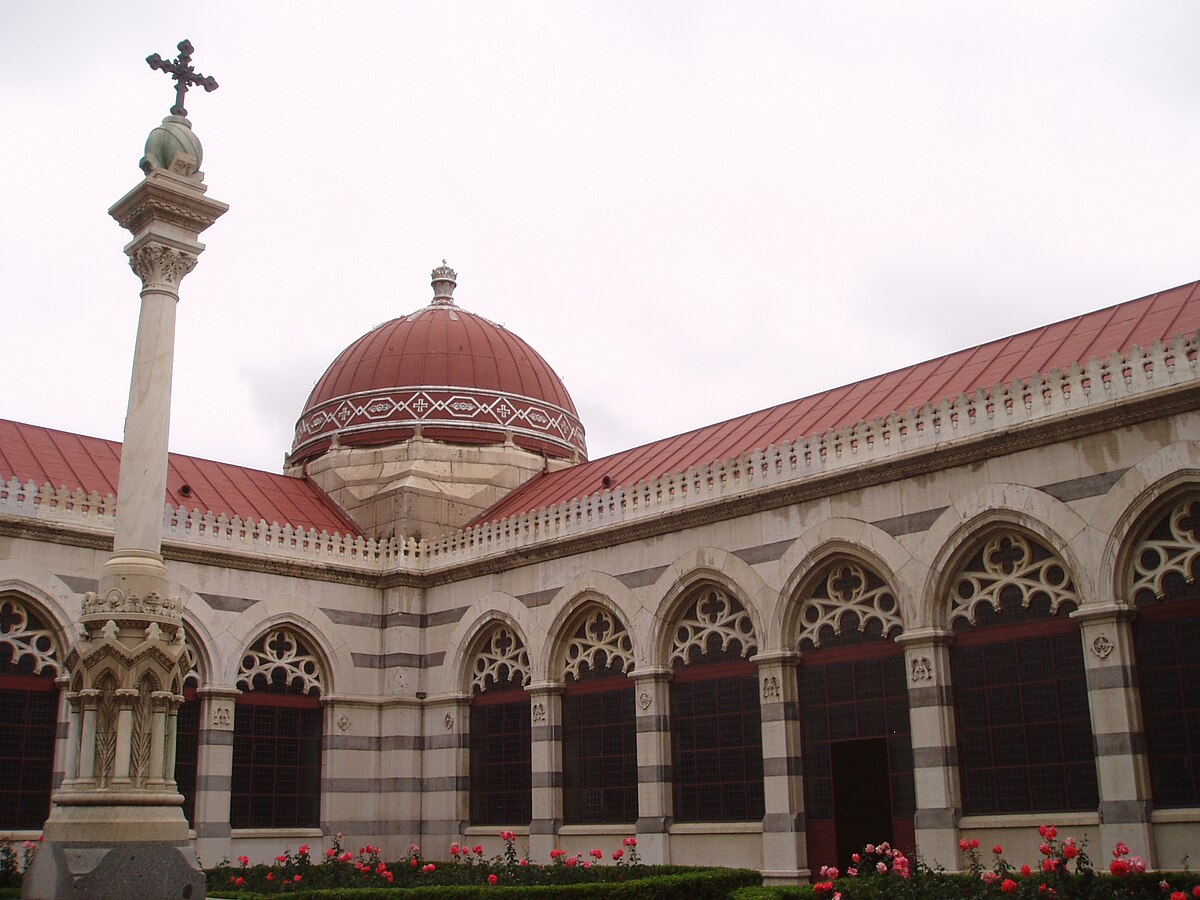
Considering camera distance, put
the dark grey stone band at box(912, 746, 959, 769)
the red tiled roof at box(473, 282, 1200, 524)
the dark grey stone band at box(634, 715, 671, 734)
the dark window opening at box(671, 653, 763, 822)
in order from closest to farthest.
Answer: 1. the dark grey stone band at box(912, 746, 959, 769)
2. the red tiled roof at box(473, 282, 1200, 524)
3. the dark window opening at box(671, 653, 763, 822)
4. the dark grey stone band at box(634, 715, 671, 734)

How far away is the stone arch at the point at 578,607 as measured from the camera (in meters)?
26.8

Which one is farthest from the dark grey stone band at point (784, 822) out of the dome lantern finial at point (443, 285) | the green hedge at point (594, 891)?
the dome lantern finial at point (443, 285)

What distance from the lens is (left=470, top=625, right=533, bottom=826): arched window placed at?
2853cm

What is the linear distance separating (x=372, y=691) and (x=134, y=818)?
14.8 meters

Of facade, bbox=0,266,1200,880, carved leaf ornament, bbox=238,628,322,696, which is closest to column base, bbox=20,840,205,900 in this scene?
facade, bbox=0,266,1200,880

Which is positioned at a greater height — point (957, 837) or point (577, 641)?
point (577, 641)

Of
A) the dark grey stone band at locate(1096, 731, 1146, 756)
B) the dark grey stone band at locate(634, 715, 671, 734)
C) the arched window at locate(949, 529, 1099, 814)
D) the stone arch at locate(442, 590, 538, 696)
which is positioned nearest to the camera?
the dark grey stone band at locate(1096, 731, 1146, 756)

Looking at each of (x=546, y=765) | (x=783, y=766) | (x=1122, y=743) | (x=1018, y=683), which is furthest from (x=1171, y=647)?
(x=546, y=765)

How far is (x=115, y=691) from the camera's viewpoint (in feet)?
52.2

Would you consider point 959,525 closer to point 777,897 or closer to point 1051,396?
point 1051,396

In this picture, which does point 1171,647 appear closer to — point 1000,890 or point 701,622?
point 1000,890

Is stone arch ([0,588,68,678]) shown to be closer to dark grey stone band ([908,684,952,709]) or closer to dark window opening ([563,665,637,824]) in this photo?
dark window opening ([563,665,637,824])

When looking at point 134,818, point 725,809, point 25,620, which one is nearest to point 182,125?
point 134,818

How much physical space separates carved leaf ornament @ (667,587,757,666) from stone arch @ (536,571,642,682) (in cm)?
102
